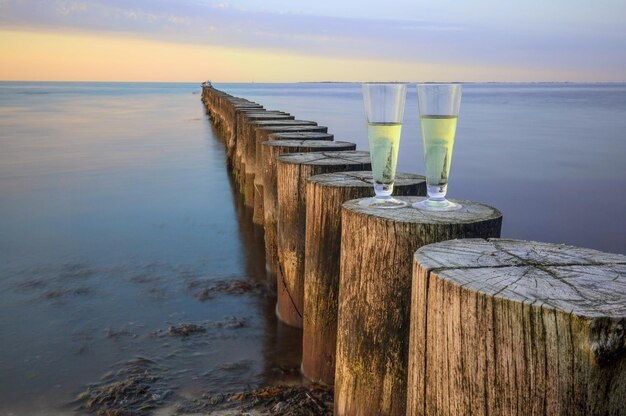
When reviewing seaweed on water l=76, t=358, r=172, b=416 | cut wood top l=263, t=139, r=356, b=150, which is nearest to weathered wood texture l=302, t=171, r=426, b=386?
seaweed on water l=76, t=358, r=172, b=416

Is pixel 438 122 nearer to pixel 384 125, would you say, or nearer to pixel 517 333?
pixel 384 125

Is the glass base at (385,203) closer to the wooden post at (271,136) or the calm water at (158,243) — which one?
the calm water at (158,243)

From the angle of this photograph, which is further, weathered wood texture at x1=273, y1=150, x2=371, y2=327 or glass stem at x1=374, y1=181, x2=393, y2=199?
weathered wood texture at x1=273, y1=150, x2=371, y2=327

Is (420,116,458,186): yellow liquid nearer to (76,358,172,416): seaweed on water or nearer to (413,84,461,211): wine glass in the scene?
(413,84,461,211): wine glass

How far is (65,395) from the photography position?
329 cm

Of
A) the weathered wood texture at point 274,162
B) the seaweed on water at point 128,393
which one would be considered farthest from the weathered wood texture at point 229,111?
the seaweed on water at point 128,393

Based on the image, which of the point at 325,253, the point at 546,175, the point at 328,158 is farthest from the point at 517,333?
the point at 546,175

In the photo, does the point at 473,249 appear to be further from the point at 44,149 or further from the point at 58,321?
the point at 44,149

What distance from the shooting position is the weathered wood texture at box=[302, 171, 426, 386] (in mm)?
2947

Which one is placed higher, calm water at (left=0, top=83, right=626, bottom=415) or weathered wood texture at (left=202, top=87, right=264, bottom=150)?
weathered wood texture at (left=202, top=87, right=264, bottom=150)

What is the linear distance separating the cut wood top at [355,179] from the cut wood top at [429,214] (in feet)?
1.61

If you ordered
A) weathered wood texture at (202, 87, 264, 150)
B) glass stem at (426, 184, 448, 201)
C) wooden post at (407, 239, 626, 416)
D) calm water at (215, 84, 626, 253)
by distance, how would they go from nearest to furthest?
wooden post at (407, 239, 626, 416)
glass stem at (426, 184, 448, 201)
calm water at (215, 84, 626, 253)
weathered wood texture at (202, 87, 264, 150)

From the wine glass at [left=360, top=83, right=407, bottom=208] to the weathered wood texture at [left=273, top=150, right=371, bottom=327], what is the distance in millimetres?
1188

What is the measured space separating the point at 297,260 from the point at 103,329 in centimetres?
150
